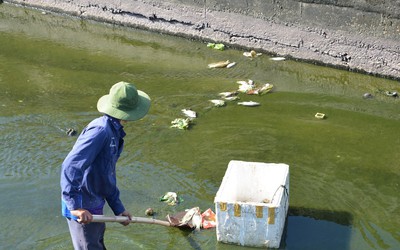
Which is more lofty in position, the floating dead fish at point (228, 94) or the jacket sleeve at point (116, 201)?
the jacket sleeve at point (116, 201)

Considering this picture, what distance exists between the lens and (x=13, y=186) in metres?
6.11

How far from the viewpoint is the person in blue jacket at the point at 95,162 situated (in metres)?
3.98

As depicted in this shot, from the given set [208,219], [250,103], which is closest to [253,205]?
[208,219]

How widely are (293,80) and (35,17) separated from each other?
18.0 ft

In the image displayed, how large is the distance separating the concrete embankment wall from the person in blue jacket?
4.94 metres

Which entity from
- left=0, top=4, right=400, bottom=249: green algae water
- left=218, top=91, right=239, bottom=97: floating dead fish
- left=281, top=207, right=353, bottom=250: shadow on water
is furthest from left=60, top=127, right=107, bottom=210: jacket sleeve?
left=218, top=91, right=239, bottom=97: floating dead fish

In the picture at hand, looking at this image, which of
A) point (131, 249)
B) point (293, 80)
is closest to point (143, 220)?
point (131, 249)

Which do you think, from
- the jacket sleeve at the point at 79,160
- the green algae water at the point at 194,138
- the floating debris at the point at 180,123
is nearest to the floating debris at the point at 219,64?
the green algae water at the point at 194,138

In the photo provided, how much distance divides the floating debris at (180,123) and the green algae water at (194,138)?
0.07 m

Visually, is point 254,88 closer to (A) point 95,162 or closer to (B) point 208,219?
(B) point 208,219

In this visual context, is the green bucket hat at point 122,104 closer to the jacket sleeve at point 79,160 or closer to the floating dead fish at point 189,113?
the jacket sleeve at point 79,160

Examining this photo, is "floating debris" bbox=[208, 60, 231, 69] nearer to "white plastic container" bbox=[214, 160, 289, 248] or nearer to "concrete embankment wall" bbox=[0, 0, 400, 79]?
"concrete embankment wall" bbox=[0, 0, 400, 79]

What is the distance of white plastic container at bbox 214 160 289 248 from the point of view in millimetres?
4938

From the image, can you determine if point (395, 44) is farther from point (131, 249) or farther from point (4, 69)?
point (4, 69)
